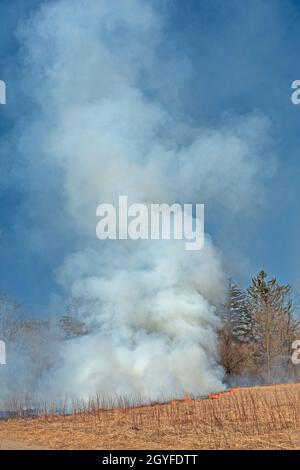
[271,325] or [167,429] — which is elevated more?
[271,325]

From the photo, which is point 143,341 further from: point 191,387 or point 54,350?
point 54,350

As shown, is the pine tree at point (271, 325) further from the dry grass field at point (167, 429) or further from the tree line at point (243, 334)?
the dry grass field at point (167, 429)

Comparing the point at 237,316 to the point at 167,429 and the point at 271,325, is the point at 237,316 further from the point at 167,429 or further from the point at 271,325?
the point at 167,429

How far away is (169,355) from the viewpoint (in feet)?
123

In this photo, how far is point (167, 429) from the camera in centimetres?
1902

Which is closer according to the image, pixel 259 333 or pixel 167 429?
pixel 167 429

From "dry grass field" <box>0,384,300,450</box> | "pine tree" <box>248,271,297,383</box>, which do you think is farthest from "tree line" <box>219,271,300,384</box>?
"dry grass field" <box>0,384,300,450</box>

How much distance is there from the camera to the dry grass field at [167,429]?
15.5m

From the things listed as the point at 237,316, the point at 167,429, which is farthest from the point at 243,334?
the point at 167,429

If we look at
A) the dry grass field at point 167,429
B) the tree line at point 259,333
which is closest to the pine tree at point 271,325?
the tree line at point 259,333

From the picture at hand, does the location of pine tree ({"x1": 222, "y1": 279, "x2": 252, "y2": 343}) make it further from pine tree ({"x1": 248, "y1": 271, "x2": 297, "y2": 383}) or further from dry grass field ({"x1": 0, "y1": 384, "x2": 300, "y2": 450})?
dry grass field ({"x1": 0, "y1": 384, "x2": 300, "y2": 450})

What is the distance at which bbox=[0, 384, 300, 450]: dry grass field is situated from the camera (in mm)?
15453

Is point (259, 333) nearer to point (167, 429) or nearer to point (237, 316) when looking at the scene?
point (237, 316)
